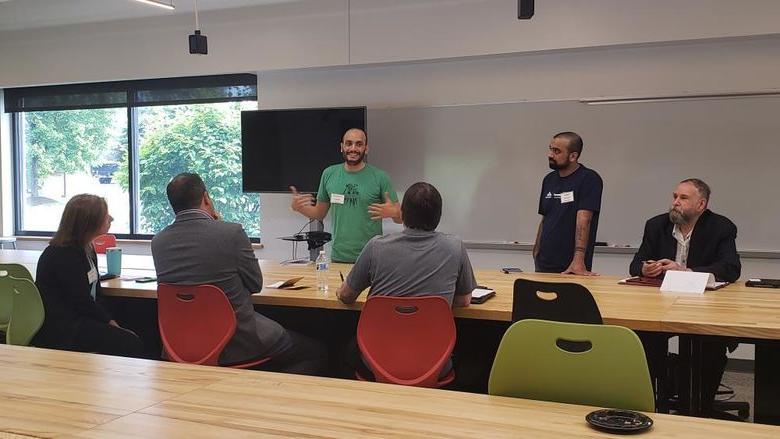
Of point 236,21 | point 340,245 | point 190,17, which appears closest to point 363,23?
point 236,21

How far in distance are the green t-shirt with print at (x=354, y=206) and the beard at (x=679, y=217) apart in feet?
5.73

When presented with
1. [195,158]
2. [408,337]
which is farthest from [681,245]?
[195,158]

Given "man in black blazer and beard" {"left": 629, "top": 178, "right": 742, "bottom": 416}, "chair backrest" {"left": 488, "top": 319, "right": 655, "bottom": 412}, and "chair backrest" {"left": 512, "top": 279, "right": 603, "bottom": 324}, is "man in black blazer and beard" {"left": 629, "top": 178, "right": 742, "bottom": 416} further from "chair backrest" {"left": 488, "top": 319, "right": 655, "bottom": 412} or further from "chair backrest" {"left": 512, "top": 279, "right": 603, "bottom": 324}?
"chair backrest" {"left": 488, "top": 319, "right": 655, "bottom": 412}

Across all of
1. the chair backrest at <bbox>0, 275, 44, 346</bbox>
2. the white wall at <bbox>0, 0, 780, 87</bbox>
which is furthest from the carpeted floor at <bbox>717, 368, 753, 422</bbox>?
the chair backrest at <bbox>0, 275, 44, 346</bbox>

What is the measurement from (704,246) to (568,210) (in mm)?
904

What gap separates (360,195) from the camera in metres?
4.75

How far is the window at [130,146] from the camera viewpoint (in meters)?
7.06

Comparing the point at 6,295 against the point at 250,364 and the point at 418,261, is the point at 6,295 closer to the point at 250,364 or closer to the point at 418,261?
the point at 250,364

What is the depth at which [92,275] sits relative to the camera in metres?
3.42

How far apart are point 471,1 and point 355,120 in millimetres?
1312

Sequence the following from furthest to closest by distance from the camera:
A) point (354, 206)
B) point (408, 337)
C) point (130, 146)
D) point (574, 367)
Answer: point (130, 146)
point (354, 206)
point (408, 337)
point (574, 367)

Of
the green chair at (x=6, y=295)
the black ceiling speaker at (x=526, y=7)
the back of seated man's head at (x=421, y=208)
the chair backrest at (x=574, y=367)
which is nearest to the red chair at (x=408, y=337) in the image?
the back of seated man's head at (x=421, y=208)

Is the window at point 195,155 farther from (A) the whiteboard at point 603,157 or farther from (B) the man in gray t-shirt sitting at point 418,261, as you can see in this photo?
(B) the man in gray t-shirt sitting at point 418,261

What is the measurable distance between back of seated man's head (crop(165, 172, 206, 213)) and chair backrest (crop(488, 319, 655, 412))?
5.80 ft
